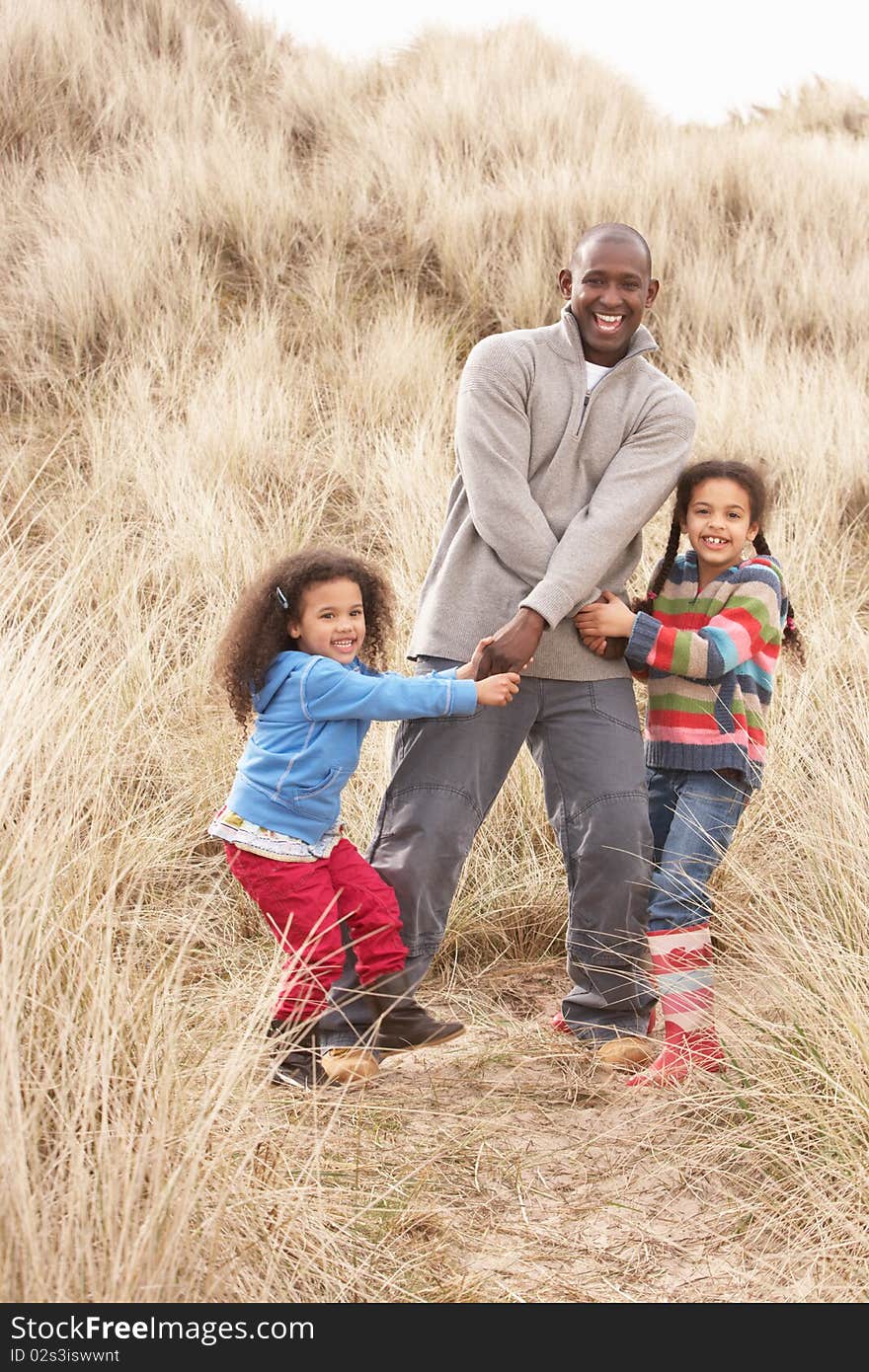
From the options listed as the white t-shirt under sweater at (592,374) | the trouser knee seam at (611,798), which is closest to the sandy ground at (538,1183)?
the trouser knee seam at (611,798)

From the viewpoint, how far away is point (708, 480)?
3311 millimetres

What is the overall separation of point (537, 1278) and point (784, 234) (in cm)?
852

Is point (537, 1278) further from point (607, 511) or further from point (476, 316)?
point (476, 316)

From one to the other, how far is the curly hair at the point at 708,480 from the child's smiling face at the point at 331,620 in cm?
79

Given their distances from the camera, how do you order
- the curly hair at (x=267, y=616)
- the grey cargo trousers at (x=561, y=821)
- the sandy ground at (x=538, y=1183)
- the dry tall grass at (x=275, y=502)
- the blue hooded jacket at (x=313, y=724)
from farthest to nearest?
the grey cargo trousers at (x=561, y=821) → the curly hair at (x=267, y=616) → the blue hooded jacket at (x=313, y=724) → the sandy ground at (x=538, y=1183) → the dry tall grass at (x=275, y=502)

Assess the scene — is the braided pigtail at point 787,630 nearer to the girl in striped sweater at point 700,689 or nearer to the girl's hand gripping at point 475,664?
the girl in striped sweater at point 700,689

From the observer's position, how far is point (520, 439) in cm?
328

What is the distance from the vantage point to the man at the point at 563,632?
10.6ft

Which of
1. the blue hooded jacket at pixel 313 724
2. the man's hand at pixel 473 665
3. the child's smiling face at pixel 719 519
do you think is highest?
the child's smiling face at pixel 719 519

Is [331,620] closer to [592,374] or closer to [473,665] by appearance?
[473,665]

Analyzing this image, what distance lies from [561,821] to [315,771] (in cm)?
68

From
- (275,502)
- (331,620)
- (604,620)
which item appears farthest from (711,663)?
(275,502)

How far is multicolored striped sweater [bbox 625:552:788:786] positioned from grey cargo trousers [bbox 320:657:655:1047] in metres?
0.10

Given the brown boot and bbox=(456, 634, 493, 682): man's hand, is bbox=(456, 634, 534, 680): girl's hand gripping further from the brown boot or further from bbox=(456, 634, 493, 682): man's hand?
the brown boot
